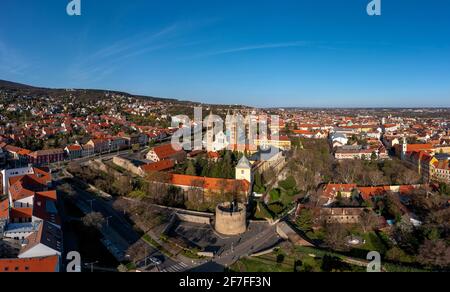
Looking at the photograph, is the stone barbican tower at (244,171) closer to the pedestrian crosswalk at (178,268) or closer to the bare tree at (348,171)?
the bare tree at (348,171)

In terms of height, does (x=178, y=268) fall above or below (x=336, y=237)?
below

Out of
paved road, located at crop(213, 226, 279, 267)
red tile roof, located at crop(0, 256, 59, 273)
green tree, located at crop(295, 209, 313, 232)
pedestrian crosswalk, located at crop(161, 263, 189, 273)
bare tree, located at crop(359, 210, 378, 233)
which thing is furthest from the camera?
green tree, located at crop(295, 209, 313, 232)

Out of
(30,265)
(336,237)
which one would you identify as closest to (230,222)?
(336,237)

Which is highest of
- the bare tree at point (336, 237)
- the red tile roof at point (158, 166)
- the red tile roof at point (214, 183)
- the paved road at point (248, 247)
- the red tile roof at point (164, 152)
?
the red tile roof at point (164, 152)

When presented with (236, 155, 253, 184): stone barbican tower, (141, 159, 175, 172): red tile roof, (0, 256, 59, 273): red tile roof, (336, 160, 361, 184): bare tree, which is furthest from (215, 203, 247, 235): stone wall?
(336, 160, 361, 184): bare tree

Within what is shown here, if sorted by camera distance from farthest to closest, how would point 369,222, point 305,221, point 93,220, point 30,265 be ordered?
1. point 305,221
2. point 369,222
3. point 93,220
4. point 30,265

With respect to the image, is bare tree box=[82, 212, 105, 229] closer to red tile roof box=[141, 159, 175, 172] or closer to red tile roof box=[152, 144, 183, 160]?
red tile roof box=[141, 159, 175, 172]

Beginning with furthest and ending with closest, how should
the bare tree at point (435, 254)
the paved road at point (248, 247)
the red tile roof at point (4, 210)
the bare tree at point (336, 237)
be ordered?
the red tile roof at point (4, 210) → the bare tree at point (336, 237) → the paved road at point (248, 247) → the bare tree at point (435, 254)

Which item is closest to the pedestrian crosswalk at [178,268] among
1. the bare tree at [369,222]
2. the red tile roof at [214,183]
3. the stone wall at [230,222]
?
the stone wall at [230,222]

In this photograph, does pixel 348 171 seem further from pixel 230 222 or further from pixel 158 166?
pixel 158 166
